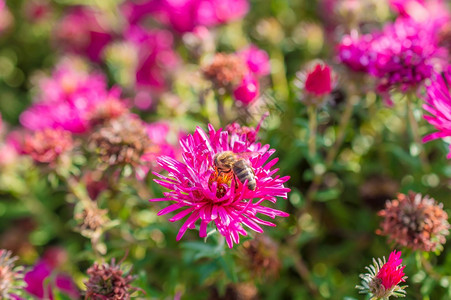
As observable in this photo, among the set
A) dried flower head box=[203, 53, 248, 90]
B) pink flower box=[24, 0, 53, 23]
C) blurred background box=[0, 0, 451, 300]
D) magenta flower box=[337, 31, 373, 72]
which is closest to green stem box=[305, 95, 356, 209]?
blurred background box=[0, 0, 451, 300]

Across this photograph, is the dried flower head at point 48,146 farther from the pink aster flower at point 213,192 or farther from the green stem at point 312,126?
the green stem at point 312,126

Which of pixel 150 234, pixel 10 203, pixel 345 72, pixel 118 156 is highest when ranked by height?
pixel 345 72

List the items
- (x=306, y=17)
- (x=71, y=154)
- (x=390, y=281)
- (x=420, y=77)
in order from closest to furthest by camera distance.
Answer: (x=390, y=281) → (x=420, y=77) → (x=71, y=154) → (x=306, y=17)

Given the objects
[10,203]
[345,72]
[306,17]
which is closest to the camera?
[345,72]

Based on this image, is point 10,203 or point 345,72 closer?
point 345,72

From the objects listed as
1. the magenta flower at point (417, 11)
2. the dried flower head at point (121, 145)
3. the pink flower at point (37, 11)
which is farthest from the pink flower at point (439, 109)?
the pink flower at point (37, 11)

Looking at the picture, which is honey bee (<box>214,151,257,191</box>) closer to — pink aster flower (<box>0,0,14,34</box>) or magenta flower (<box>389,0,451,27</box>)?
magenta flower (<box>389,0,451,27</box>)

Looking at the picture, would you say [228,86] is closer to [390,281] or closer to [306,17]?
[390,281]

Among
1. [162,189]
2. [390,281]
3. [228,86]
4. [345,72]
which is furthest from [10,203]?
[390,281]

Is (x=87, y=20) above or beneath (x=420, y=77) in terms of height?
beneath
